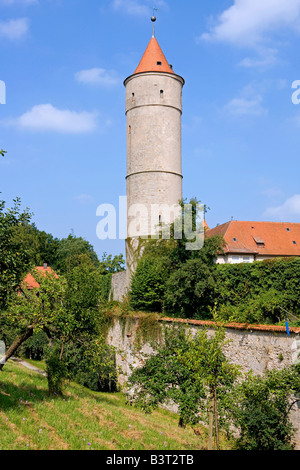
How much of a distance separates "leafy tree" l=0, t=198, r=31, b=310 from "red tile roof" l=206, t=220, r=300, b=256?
2131 centimetres

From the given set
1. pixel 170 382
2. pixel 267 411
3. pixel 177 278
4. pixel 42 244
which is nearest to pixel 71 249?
pixel 42 244

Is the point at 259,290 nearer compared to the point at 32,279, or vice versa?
the point at 259,290

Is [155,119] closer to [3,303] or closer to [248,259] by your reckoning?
[248,259]

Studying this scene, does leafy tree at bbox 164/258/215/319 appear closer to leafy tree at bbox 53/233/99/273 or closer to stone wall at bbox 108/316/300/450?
stone wall at bbox 108/316/300/450

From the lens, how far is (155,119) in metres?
31.4

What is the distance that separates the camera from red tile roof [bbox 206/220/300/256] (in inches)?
1267

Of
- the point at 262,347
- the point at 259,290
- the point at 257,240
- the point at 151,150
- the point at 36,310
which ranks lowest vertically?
the point at 262,347

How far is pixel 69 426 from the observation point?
11.4 metres

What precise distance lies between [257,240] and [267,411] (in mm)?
20862

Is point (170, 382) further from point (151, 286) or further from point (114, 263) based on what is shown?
point (114, 263)

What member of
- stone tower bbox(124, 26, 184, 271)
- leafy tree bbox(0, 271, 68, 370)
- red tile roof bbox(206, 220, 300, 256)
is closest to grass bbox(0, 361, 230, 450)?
leafy tree bbox(0, 271, 68, 370)

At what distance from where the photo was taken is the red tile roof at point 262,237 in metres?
32.2

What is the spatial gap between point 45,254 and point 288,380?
46.0 metres
